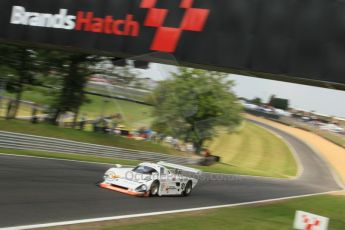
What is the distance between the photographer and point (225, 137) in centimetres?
5500

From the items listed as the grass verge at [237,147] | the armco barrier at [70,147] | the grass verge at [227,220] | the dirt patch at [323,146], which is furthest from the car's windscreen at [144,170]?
the dirt patch at [323,146]

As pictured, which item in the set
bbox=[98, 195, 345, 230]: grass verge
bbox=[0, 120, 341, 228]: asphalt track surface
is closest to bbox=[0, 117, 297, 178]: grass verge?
bbox=[0, 120, 341, 228]: asphalt track surface

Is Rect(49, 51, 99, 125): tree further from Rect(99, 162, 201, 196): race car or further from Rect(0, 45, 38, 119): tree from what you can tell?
Rect(99, 162, 201, 196): race car

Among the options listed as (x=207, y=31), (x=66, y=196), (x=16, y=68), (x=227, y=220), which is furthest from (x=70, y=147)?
(x=227, y=220)

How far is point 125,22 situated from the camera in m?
14.5

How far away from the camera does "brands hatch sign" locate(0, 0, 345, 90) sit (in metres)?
12.2

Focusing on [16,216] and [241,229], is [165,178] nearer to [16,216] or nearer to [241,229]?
[241,229]

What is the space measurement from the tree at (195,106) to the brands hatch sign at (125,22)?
1654 millimetres

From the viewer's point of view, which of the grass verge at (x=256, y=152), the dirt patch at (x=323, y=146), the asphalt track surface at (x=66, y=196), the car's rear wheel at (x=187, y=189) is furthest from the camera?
the dirt patch at (x=323, y=146)

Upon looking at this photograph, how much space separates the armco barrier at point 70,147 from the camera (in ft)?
66.3

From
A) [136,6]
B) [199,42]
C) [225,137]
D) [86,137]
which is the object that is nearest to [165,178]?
[199,42]

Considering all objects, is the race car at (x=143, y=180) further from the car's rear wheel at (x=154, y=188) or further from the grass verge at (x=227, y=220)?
the grass verge at (x=227, y=220)

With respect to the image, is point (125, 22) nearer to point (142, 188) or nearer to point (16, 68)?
point (142, 188)

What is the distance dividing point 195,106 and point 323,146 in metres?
41.7
